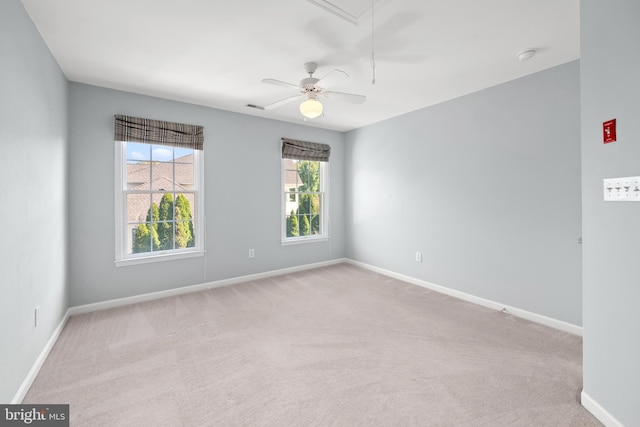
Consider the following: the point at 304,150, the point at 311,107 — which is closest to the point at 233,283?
the point at 304,150

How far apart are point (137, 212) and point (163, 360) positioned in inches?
81.8

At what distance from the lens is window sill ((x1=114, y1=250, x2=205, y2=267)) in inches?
131

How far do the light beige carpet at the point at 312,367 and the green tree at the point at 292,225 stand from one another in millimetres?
1696

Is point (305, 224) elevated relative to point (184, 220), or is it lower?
lower

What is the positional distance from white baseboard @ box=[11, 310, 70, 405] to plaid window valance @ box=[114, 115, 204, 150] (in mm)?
2085

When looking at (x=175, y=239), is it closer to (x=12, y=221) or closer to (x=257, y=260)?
(x=257, y=260)

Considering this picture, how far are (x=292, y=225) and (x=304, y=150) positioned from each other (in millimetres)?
1335

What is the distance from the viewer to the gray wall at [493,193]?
2.69m

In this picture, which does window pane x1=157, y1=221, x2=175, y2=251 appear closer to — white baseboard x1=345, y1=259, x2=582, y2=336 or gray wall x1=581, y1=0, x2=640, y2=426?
white baseboard x1=345, y1=259, x2=582, y2=336

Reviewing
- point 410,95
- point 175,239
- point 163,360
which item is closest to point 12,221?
point 163,360

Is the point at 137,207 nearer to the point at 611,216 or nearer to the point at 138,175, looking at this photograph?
the point at 138,175

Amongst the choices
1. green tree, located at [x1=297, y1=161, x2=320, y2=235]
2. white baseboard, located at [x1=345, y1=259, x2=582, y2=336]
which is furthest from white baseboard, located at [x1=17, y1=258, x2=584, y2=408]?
green tree, located at [x1=297, y1=161, x2=320, y2=235]

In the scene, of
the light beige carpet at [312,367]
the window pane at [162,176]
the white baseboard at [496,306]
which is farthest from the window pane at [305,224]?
the window pane at [162,176]

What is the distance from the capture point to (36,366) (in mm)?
2016
